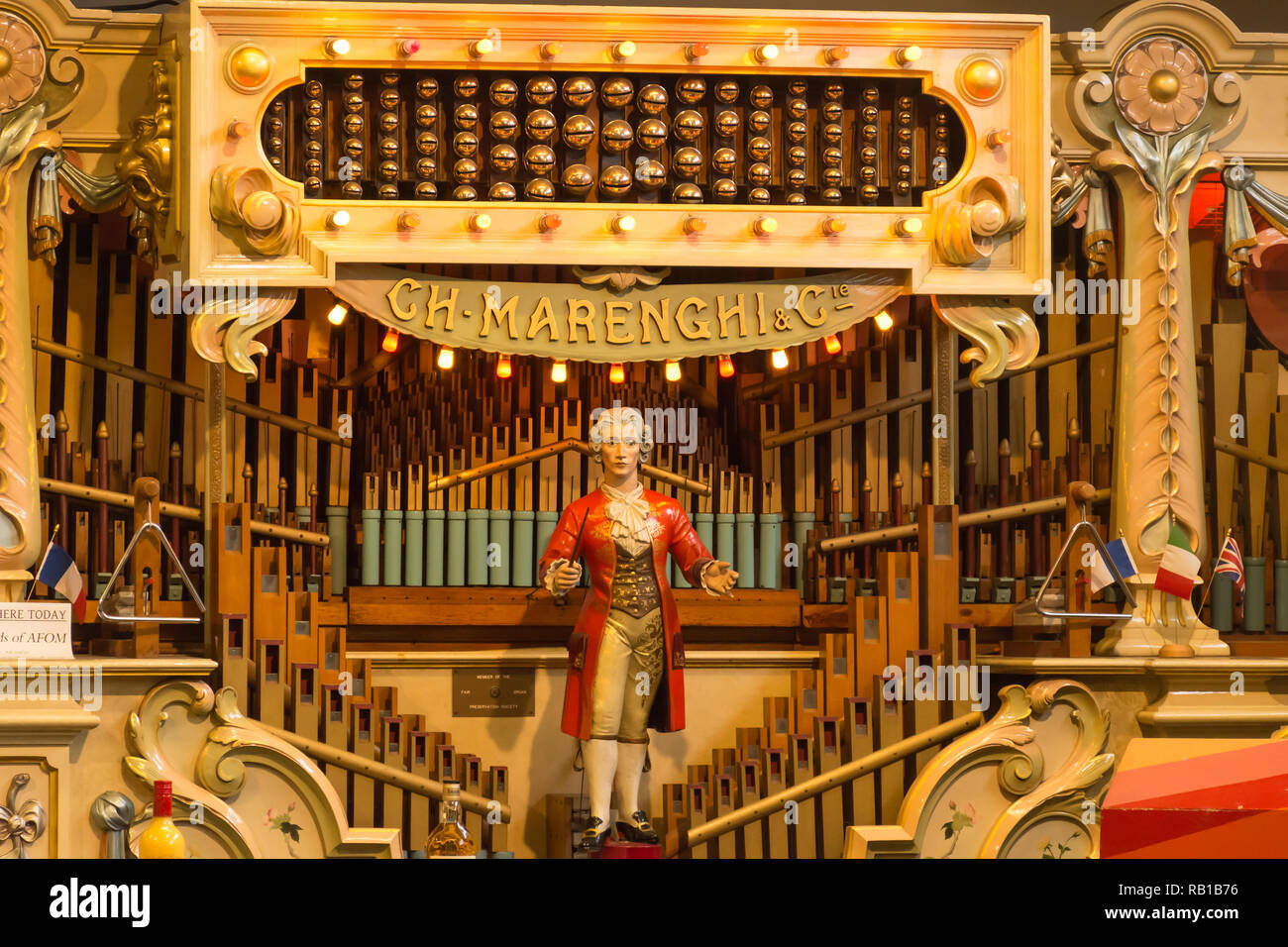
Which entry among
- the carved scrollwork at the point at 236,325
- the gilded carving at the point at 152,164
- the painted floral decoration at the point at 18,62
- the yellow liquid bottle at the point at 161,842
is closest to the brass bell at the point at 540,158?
the carved scrollwork at the point at 236,325

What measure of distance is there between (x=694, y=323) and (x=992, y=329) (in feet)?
3.57

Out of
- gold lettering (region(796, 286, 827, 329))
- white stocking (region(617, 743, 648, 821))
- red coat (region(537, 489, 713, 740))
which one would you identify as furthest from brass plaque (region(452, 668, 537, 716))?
gold lettering (region(796, 286, 827, 329))

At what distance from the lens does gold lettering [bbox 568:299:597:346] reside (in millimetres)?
5906

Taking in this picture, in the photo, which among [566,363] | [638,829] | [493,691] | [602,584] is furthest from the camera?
[566,363]

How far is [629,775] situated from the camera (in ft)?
18.5

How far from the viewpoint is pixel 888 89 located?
6.07 m

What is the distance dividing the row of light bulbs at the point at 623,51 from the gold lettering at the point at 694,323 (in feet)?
2.80

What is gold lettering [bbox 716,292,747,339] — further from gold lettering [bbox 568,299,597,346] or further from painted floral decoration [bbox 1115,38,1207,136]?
painted floral decoration [bbox 1115,38,1207,136]

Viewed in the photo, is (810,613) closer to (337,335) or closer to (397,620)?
(397,620)

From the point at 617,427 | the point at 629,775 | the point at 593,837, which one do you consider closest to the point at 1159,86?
the point at 617,427

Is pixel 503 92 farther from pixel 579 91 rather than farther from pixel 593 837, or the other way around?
pixel 593 837

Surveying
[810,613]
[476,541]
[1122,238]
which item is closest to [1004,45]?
[1122,238]

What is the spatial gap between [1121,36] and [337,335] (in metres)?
3.28

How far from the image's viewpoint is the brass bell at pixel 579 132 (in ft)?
19.3
